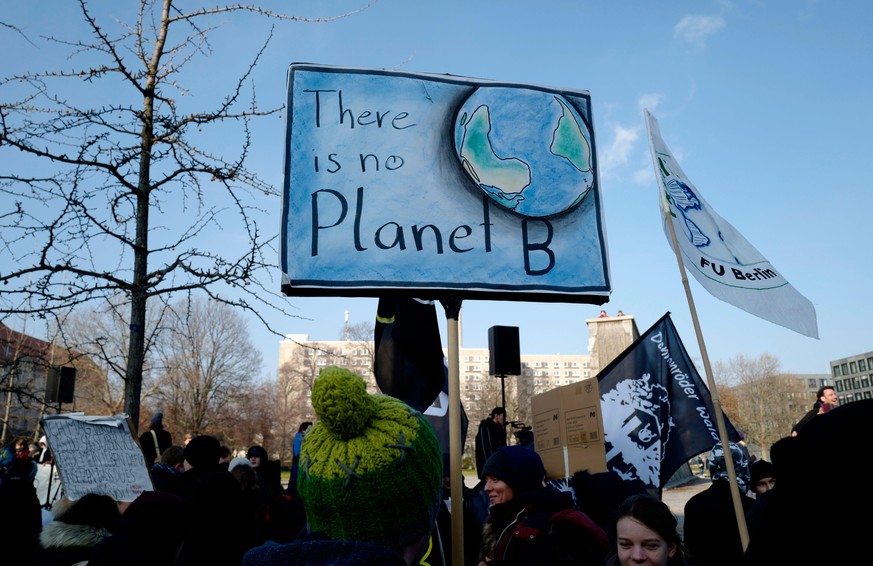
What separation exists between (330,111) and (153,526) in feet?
6.73

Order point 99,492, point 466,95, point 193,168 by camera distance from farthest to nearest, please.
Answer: point 193,168 → point 99,492 → point 466,95

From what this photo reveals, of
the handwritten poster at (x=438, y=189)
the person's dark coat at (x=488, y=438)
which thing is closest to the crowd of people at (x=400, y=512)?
the handwritten poster at (x=438, y=189)

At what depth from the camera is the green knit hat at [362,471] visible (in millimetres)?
1426

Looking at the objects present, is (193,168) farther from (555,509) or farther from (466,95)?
(555,509)

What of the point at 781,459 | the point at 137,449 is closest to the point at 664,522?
the point at 781,459

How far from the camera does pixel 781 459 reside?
925 mm

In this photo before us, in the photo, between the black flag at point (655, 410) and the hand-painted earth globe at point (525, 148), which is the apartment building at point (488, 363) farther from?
the black flag at point (655, 410)

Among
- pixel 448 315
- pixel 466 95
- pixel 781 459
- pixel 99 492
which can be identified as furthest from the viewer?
pixel 99 492

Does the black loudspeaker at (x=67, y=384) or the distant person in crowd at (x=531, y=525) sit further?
the black loudspeaker at (x=67, y=384)

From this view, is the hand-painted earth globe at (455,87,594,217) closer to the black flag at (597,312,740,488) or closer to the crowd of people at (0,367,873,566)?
the crowd of people at (0,367,873,566)

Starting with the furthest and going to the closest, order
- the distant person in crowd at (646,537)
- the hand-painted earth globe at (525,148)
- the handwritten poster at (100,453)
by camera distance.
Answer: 1. the handwritten poster at (100,453)
2. the hand-painted earth globe at (525,148)
3. the distant person in crowd at (646,537)

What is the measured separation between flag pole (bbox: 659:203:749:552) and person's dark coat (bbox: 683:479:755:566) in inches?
40.0

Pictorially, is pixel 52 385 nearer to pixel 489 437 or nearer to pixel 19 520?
pixel 19 520

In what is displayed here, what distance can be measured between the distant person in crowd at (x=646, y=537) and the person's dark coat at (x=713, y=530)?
4.23 feet
